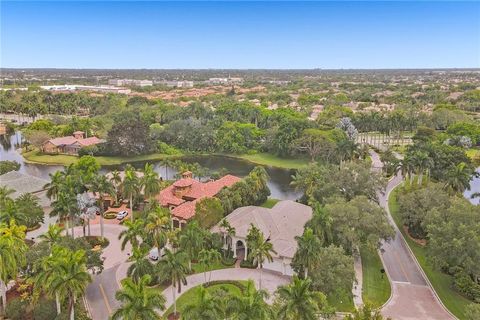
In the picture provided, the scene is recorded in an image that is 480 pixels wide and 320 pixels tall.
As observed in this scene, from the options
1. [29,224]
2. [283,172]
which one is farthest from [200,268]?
→ [283,172]

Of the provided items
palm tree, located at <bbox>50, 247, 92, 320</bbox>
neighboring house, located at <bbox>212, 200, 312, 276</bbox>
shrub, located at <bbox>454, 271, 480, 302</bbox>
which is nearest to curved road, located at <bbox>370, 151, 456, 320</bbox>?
shrub, located at <bbox>454, 271, 480, 302</bbox>

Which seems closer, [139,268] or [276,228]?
[139,268]

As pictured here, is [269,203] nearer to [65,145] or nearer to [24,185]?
[24,185]

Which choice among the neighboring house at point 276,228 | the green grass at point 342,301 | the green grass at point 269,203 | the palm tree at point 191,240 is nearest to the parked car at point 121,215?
the neighboring house at point 276,228

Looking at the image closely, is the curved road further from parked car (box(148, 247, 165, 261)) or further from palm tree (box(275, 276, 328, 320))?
parked car (box(148, 247, 165, 261))

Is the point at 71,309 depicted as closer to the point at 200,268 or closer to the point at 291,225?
the point at 200,268

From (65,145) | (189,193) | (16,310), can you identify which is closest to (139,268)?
(16,310)
